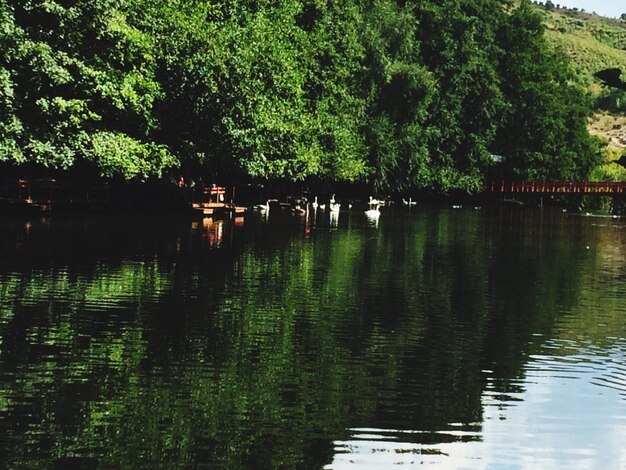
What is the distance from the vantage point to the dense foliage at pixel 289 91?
4916 centimetres

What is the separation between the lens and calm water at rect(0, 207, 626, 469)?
43.3ft

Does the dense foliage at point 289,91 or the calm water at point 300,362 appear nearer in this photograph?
the calm water at point 300,362

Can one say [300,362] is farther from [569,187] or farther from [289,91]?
[569,187]

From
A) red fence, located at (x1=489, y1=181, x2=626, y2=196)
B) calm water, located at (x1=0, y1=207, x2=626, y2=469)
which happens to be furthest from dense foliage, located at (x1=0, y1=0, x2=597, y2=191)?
calm water, located at (x1=0, y1=207, x2=626, y2=469)

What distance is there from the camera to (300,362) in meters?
18.2

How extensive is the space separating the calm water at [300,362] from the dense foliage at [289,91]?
12.7 m

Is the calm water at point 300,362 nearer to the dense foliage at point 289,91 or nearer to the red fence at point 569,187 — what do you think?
the dense foliage at point 289,91

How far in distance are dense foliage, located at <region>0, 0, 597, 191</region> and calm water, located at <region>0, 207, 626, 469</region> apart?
12.7m

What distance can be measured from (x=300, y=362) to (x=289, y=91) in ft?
181

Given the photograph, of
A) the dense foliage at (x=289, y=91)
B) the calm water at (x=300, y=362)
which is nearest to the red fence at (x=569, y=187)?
the dense foliage at (x=289, y=91)

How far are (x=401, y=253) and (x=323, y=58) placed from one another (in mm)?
45232

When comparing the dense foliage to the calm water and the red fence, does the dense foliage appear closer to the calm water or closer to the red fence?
the red fence

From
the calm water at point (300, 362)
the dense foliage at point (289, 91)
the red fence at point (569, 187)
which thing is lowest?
the calm water at point (300, 362)

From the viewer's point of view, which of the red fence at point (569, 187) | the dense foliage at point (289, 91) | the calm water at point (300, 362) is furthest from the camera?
the red fence at point (569, 187)
